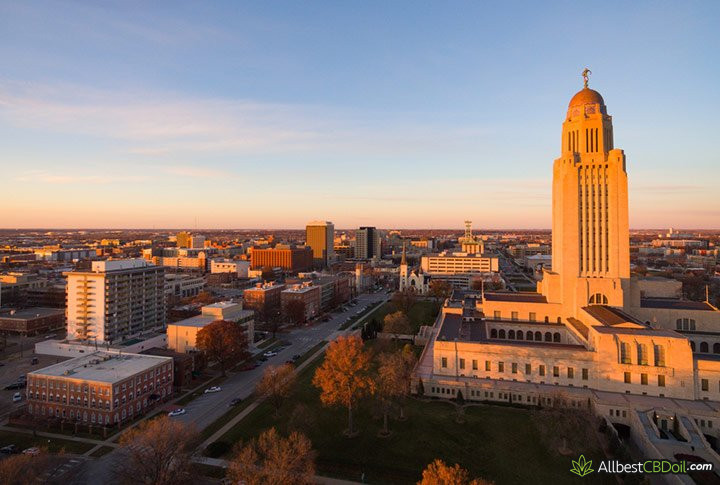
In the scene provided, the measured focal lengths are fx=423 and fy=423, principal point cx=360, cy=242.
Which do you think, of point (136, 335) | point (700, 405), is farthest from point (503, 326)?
point (136, 335)

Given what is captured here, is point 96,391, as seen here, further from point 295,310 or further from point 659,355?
point 659,355

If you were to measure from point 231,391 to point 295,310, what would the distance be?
46.6 meters

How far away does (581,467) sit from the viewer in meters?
42.6

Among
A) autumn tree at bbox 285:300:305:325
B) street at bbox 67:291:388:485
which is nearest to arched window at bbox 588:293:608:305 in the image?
street at bbox 67:291:388:485

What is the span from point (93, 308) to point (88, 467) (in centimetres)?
5755

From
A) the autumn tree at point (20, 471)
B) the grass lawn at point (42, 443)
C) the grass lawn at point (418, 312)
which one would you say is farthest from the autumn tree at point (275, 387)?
the grass lawn at point (418, 312)

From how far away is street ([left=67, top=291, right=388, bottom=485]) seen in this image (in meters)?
43.5

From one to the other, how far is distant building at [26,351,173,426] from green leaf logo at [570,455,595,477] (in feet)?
179

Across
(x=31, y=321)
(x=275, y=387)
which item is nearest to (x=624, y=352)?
(x=275, y=387)

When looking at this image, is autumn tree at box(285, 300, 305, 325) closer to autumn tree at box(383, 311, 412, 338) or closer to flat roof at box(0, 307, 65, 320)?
autumn tree at box(383, 311, 412, 338)

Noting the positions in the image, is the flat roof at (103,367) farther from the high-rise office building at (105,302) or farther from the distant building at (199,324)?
the high-rise office building at (105,302)

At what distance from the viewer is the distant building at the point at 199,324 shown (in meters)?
85.2

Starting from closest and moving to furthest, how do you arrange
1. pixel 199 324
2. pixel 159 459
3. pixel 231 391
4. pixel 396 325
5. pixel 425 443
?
pixel 159 459 < pixel 425 443 < pixel 231 391 < pixel 199 324 < pixel 396 325

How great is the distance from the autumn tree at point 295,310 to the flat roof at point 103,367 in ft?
152
